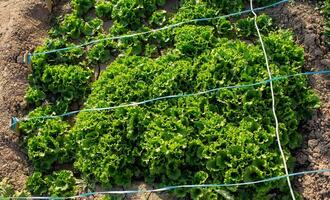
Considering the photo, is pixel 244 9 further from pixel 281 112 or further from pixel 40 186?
pixel 40 186

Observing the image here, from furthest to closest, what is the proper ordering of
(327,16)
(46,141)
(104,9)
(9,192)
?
1. (104,9)
2. (327,16)
3. (46,141)
4. (9,192)

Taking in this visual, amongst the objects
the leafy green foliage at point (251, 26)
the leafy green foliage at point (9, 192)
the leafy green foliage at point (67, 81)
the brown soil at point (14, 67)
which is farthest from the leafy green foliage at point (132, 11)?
the leafy green foliage at point (9, 192)

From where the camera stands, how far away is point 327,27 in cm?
727

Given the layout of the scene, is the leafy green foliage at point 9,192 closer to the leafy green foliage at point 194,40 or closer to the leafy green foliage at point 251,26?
the leafy green foliage at point 194,40

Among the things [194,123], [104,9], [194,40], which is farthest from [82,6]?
[194,123]

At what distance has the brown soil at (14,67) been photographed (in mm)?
6898

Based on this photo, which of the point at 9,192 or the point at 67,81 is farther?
the point at 67,81

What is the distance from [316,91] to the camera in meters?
6.97

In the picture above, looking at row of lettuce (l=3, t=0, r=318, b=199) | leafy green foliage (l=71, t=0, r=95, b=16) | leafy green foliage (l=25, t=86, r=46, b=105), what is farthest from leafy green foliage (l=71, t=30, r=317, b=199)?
leafy green foliage (l=71, t=0, r=95, b=16)

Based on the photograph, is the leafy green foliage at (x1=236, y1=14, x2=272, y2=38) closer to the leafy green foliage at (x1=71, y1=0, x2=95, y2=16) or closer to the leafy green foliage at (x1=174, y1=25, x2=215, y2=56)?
the leafy green foliage at (x1=174, y1=25, x2=215, y2=56)

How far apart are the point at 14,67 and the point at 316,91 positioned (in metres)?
4.38

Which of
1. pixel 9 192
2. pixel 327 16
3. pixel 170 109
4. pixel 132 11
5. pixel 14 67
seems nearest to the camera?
pixel 9 192

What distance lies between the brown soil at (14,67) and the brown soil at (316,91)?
3.65 metres

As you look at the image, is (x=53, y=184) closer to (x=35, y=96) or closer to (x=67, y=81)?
(x=35, y=96)
